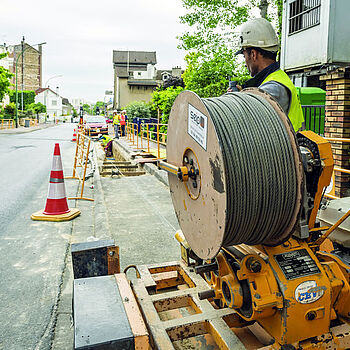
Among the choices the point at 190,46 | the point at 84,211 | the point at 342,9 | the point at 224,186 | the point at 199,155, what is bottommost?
the point at 84,211

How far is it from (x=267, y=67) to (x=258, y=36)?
22 cm

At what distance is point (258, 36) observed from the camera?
2.78 m

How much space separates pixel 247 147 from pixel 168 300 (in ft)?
4.47

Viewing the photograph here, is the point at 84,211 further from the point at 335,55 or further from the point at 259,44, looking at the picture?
the point at 335,55

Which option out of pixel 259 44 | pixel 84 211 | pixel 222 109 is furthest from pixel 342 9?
pixel 222 109

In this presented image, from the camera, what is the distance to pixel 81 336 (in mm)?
2033

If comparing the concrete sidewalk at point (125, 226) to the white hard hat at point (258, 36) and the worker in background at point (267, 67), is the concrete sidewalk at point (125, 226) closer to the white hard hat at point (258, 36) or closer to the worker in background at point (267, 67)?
the worker in background at point (267, 67)

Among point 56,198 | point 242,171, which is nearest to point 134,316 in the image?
point 242,171

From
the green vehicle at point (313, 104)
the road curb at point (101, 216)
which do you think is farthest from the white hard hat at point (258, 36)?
the green vehicle at point (313, 104)

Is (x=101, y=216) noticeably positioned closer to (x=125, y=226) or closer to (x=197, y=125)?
(x=125, y=226)

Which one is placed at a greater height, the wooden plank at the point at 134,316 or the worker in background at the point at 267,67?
the worker in background at the point at 267,67

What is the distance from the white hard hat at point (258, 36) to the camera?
2.77 meters

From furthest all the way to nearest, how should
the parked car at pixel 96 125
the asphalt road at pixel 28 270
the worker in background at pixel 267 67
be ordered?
the parked car at pixel 96 125 < the asphalt road at pixel 28 270 < the worker in background at pixel 267 67

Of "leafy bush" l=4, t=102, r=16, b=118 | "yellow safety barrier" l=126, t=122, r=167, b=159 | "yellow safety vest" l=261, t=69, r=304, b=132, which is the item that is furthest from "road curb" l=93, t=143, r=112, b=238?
"leafy bush" l=4, t=102, r=16, b=118
